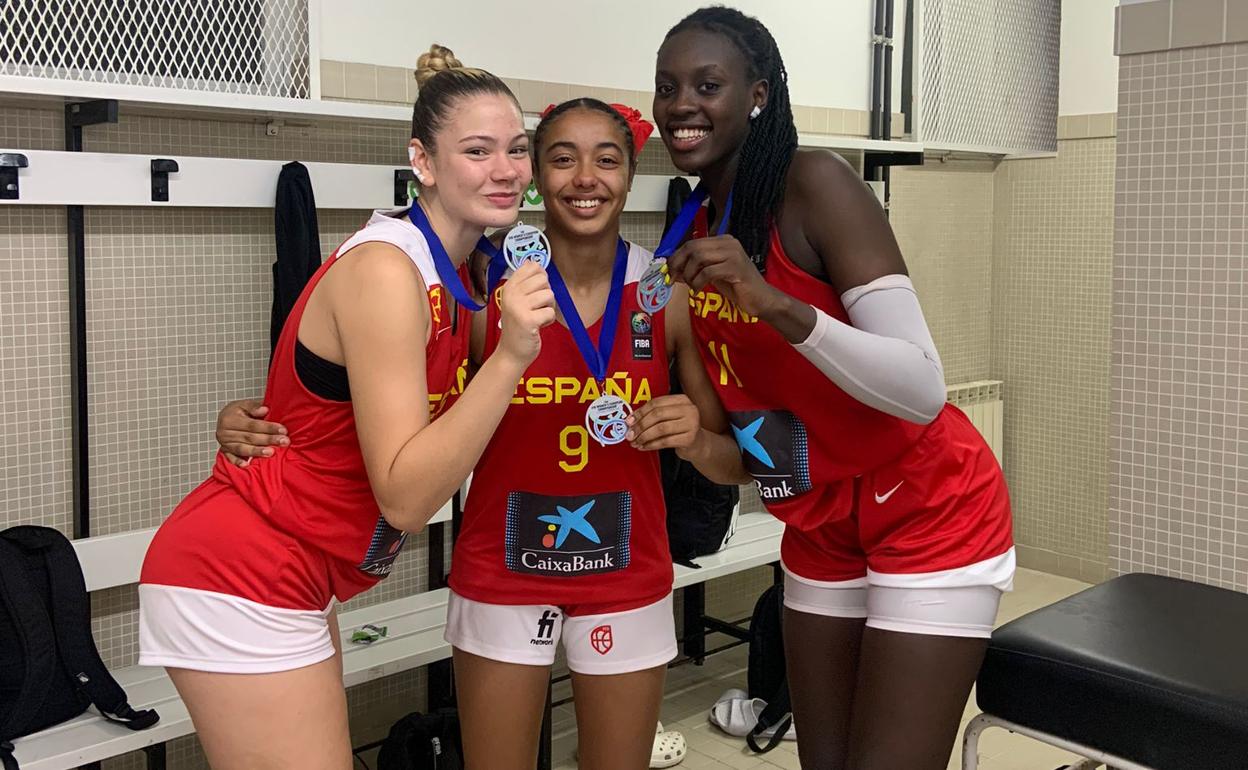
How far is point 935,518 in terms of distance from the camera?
→ 1854 millimetres

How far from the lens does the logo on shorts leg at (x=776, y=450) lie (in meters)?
1.91

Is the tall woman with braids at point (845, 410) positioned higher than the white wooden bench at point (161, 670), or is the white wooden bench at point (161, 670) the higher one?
the tall woman with braids at point (845, 410)

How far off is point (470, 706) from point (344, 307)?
809mm

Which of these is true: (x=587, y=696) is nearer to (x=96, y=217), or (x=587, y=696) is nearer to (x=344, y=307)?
(x=344, y=307)

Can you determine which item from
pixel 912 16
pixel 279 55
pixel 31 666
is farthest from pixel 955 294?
pixel 31 666

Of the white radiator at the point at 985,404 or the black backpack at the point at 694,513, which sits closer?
the black backpack at the point at 694,513

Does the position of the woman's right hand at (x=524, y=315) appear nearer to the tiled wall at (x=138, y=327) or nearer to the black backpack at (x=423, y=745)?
the tiled wall at (x=138, y=327)

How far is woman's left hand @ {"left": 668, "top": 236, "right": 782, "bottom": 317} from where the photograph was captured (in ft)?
5.44

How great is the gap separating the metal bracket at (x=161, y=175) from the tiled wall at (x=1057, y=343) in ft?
12.9

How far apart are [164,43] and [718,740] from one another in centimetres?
252

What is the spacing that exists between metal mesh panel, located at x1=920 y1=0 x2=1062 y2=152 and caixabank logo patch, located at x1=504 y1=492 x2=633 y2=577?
9.64ft

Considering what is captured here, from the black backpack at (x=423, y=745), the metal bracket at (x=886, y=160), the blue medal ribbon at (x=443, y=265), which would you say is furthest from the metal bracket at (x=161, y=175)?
the metal bracket at (x=886, y=160)

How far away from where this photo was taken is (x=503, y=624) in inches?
77.7

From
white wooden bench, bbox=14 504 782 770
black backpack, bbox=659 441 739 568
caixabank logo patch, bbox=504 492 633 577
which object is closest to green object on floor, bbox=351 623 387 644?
white wooden bench, bbox=14 504 782 770
